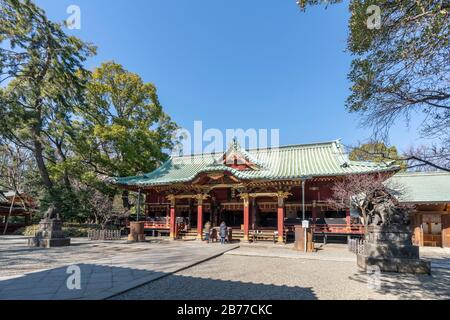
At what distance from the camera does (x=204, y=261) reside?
35.2ft

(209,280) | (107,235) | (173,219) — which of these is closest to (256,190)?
(173,219)

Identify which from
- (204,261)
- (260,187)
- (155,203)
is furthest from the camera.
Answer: (155,203)

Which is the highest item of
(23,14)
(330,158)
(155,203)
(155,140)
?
(23,14)

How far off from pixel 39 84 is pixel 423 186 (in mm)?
29351

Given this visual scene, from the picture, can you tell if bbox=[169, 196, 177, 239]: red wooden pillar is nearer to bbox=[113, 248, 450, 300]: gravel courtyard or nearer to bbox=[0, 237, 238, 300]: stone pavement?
bbox=[0, 237, 238, 300]: stone pavement

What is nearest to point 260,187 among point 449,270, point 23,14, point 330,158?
point 330,158

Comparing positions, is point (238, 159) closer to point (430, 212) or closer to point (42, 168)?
point (430, 212)

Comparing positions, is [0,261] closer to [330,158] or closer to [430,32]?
[430,32]

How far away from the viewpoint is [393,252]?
9.13 meters

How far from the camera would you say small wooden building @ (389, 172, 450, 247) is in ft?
61.8

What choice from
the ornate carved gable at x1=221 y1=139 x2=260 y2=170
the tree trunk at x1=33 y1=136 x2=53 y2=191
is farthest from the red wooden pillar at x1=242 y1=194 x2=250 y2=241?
the tree trunk at x1=33 y1=136 x2=53 y2=191
